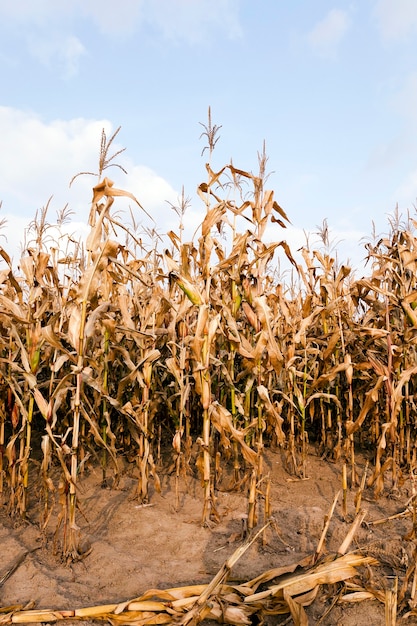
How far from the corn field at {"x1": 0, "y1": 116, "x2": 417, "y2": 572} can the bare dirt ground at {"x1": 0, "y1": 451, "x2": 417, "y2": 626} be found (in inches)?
5.3

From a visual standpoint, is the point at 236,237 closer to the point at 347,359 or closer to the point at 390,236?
the point at 347,359

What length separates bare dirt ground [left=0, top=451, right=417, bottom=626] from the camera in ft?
8.71

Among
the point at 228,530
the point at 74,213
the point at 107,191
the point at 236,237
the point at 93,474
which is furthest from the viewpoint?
the point at 74,213

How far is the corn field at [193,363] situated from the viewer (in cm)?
314

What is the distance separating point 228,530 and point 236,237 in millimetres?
2395

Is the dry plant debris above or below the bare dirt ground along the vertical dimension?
above

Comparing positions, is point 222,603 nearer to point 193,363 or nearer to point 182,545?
point 182,545

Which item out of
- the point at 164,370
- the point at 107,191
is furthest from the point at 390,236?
the point at 107,191

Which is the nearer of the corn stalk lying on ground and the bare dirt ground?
the corn stalk lying on ground

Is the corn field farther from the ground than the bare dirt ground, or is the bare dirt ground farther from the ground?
the corn field

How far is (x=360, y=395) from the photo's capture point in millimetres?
5273

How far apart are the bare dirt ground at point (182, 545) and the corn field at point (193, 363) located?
13cm

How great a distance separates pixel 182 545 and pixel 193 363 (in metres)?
1.62

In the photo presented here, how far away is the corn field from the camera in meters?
3.14
